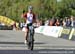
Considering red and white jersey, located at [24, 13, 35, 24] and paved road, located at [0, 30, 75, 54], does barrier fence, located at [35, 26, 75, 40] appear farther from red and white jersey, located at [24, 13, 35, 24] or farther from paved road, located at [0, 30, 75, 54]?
red and white jersey, located at [24, 13, 35, 24]

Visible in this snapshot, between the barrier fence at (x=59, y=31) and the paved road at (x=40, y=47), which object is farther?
the barrier fence at (x=59, y=31)

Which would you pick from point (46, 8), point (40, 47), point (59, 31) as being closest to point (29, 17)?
point (40, 47)

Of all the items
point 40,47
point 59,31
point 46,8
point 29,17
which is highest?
point 29,17

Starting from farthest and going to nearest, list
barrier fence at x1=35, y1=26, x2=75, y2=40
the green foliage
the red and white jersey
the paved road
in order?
the green foliage
barrier fence at x1=35, y1=26, x2=75, y2=40
the red and white jersey
the paved road

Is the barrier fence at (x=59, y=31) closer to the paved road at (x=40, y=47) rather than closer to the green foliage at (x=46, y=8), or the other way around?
the paved road at (x=40, y=47)

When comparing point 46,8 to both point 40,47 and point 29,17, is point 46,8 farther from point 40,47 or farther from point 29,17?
point 29,17

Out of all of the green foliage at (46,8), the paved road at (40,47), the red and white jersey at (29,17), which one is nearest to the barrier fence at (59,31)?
the paved road at (40,47)

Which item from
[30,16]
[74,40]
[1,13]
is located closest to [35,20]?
[30,16]

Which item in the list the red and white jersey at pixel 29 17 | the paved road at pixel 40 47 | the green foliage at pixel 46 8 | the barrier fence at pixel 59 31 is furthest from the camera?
the green foliage at pixel 46 8

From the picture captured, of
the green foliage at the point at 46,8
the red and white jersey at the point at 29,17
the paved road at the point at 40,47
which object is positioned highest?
the red and white jersey at the point at 29,17

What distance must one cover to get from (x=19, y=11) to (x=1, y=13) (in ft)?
52.3

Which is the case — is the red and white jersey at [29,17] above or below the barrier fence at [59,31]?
above

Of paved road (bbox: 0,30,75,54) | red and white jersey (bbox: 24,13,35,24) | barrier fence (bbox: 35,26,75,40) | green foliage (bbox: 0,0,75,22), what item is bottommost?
green foliage (bbox: 0,0,75,22)

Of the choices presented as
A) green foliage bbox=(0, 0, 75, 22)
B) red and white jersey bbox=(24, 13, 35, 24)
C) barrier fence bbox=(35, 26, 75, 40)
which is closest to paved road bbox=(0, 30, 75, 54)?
red and white jersey bbox=(24, 13, 35, 24)
